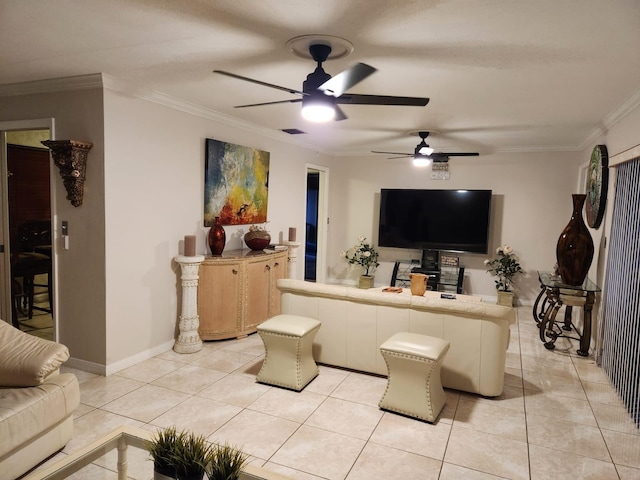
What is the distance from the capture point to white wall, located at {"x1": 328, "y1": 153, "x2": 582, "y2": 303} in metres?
6.38

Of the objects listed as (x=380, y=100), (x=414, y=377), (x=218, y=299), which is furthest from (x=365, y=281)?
(x=380, y=100)

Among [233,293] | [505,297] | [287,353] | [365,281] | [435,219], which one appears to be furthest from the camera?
[365,281]

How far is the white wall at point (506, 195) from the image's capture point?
638 cm

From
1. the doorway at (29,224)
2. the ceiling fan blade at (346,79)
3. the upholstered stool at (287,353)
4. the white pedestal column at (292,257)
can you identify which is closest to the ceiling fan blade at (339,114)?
the ceiling fan blade at (346,79)

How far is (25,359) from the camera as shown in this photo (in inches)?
94.7

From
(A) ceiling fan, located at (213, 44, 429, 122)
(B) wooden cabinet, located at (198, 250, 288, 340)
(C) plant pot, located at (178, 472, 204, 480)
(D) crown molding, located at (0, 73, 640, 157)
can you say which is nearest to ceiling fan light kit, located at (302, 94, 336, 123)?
(A) ceiling fan, located at (213, 44, 429, 122)

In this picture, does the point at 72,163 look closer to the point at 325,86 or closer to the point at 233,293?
the point at 233,293

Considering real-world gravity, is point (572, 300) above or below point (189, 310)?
above

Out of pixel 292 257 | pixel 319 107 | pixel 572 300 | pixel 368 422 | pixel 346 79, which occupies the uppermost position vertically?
pixel 346 79

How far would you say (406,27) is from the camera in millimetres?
2236

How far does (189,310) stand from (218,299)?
0.33 m

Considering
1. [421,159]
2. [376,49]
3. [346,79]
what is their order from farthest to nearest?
[421,159], [376,49], [346,79]

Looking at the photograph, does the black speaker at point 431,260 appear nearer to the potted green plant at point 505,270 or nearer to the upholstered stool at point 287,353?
the potted green plant at point 505,270

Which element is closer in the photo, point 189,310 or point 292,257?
point 189,310
